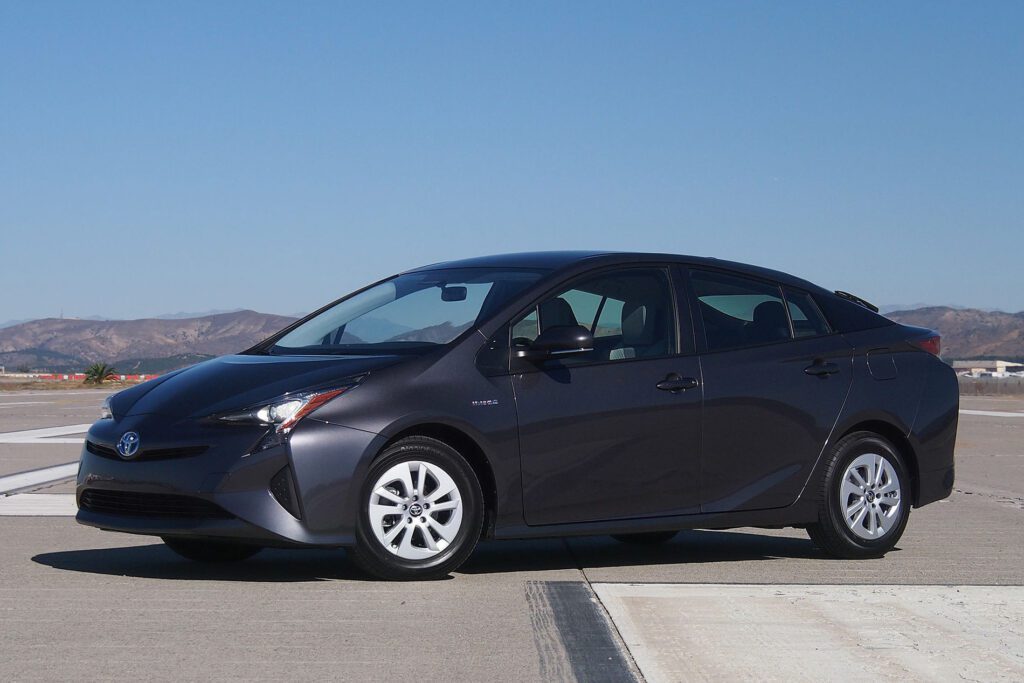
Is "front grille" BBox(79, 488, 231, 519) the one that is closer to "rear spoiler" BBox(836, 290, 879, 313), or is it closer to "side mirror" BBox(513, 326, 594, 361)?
"side mirror" BBox(513, 326, 594, 361)

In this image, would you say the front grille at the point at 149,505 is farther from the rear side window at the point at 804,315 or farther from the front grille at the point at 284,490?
the rear side window at the point at 804,315

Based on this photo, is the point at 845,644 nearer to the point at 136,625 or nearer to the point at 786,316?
the point at 136,625

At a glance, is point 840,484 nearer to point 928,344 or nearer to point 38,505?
point 928,344

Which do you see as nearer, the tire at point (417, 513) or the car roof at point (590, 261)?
the tire at point (417, 513)

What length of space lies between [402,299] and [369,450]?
1.39 metres

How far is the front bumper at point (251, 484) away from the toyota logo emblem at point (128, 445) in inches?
1.7

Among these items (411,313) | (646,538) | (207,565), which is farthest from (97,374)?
(411,313)

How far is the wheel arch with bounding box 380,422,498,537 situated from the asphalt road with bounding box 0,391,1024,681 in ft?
1.09

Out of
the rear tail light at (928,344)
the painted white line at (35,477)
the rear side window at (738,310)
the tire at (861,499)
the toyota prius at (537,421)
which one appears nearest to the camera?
the toyota prius at (537,421)

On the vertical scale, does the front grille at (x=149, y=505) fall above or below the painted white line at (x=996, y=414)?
above

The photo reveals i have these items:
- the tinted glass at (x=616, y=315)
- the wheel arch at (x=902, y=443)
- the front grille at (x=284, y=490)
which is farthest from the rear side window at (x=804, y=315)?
the front grille at (x=284, y=490)

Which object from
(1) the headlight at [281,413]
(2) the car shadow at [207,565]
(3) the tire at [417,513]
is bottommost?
(2) the car shadow at [207,565]

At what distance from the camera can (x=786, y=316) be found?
8445mm

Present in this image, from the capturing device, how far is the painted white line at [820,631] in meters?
5.04
